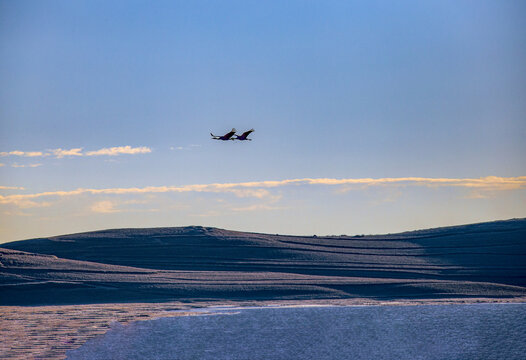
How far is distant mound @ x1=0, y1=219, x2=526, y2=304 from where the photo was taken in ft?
251

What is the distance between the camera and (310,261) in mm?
92750

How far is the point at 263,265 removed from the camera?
89688 millimetres

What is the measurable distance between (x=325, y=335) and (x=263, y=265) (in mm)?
32634

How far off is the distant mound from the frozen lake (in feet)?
33.7

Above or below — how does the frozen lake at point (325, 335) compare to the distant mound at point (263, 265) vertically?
below

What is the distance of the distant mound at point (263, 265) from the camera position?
76625mm

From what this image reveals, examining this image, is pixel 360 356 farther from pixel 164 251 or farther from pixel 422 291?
pixel 164 251

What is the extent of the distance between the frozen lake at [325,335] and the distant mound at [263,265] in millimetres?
10268

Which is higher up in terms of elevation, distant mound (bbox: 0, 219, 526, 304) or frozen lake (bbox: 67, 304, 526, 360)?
distant mound (bbox: 0, 219, 526, 304)

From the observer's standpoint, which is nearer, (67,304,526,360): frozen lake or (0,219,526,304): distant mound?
(67,304,526,360): frozen lake

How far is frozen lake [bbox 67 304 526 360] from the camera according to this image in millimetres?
50188

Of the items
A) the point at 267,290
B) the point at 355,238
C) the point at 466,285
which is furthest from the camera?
the point at 355,238

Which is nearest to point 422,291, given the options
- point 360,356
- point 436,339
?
point 436,339

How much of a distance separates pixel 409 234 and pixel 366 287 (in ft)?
121
